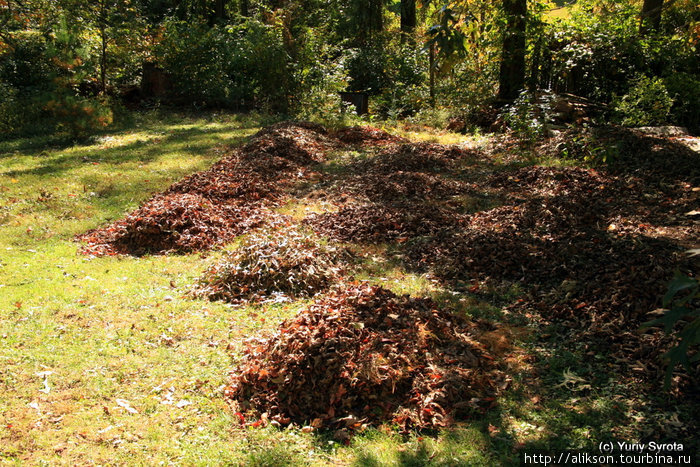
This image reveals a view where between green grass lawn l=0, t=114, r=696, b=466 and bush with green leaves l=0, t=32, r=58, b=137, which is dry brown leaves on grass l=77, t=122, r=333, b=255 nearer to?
green grass lawn l=0, t=114, r=696, b=466

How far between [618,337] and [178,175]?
7765 millimetres

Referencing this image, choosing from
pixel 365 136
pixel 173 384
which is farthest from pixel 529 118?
pixel 173 384

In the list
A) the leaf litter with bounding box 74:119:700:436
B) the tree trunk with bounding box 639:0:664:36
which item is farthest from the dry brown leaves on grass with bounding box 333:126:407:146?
the tree trunk with bounding box 639:0:664:36

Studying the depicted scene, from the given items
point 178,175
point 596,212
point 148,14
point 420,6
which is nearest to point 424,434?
point 420,6

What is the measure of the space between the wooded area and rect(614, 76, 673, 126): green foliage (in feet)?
0.16

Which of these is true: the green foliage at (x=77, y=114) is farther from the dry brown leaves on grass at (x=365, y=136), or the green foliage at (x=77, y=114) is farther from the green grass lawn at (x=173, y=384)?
the green grass lawn at (x=173, y=384)

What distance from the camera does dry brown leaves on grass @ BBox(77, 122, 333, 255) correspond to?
6469 millimetres

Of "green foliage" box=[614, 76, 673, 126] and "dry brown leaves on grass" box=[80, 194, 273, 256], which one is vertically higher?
"green foliage" box=[614, 76, 673, 126]

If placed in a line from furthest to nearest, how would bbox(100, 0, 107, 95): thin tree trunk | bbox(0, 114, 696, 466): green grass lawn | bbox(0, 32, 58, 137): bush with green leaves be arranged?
Result: bbox(100, 0, 107, 95): thin tree trunk
bbox(0, 32, 58, 137): bush with green leaves
bbox(0, 114, 696, 466): green grass lawn

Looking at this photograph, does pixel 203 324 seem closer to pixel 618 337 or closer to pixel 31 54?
pixel 618 337

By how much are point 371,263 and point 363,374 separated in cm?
254

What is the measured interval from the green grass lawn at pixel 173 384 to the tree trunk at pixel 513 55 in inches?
316

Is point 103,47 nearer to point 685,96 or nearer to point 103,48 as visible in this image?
point 103,48

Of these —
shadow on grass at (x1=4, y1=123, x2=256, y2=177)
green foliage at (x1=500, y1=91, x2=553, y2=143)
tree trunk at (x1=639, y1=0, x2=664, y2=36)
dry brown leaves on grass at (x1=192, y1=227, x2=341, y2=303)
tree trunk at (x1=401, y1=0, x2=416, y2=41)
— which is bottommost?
dry brown leaves on grass at (x1=192, y1=227, x2=341, y2=303)
